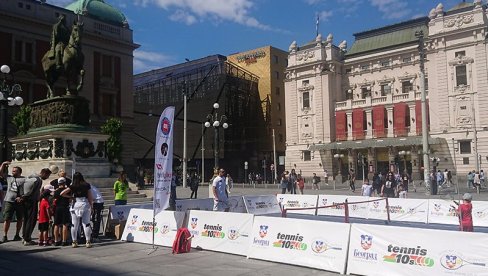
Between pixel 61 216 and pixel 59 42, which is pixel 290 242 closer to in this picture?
pixel 61 216

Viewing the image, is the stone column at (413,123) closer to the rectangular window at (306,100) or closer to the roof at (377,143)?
the roof at (377,143)

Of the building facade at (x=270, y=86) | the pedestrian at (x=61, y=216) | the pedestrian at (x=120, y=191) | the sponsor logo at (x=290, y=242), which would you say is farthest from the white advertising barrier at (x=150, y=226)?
the building facade at (x=270, y=86)

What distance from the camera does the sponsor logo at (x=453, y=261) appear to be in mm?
7719

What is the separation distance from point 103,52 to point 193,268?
4934 centimetres

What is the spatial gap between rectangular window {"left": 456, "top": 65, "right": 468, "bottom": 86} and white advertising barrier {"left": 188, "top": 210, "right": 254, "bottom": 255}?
1958 inches

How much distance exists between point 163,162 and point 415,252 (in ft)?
21.1

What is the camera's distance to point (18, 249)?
1157cm

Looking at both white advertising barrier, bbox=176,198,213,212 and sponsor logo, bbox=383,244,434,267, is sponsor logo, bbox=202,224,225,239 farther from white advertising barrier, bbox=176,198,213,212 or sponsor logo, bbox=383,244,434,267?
white advertising barrier, bbox=176,198,213,212

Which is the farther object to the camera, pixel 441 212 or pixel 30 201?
pixel 441 212

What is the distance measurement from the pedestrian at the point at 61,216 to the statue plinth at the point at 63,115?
8906 mm

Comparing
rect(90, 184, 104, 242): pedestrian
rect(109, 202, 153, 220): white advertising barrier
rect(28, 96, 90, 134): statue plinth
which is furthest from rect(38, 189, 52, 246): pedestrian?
rect(28, 96, 90, 134): statue plinth

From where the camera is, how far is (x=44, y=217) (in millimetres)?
11984

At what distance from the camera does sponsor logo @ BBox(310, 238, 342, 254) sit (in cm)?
930

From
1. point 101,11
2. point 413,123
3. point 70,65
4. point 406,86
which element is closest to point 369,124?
point 413,123
